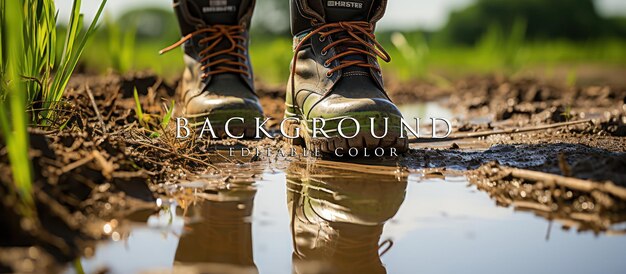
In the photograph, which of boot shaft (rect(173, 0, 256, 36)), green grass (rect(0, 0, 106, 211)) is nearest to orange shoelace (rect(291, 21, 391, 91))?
boot shaft (rect(173, 0, 256, 36))

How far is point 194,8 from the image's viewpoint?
2783 mm

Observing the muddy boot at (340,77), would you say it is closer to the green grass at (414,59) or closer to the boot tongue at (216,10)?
the boot tongue at (216,10)

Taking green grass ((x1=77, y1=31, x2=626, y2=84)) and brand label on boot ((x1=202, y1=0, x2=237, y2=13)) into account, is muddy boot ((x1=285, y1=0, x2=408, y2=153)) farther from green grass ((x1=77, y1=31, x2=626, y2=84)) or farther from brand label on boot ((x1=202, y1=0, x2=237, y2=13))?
green grass ((x1=77, y1=31, x2=626, y2=84))

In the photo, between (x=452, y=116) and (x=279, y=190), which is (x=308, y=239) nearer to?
(x=279, y=190)

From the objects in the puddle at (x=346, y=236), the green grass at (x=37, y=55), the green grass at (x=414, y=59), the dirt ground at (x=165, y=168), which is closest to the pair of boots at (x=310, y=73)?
the dirt ground at (x=165, y=168)

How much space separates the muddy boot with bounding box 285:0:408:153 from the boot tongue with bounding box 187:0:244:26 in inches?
18.4

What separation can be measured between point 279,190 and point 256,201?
139 millimetres

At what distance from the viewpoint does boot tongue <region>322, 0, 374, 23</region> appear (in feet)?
7.56

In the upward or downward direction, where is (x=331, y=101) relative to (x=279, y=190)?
upward

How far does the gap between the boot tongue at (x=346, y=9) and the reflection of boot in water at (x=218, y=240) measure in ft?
3.24

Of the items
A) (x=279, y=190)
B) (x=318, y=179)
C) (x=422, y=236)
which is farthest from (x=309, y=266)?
(x=318, y=179)

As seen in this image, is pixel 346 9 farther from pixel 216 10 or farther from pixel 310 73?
pixel 216 10

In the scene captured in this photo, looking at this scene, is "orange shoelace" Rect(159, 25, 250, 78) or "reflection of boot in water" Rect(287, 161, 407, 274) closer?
"reflection of boot in water" Rect(287, 161, 407, 274)

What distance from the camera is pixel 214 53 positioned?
108 inches
